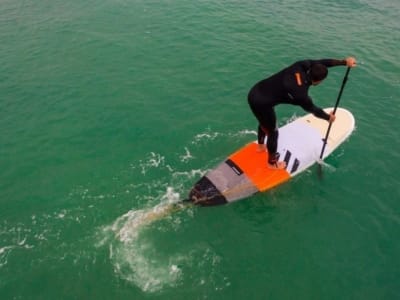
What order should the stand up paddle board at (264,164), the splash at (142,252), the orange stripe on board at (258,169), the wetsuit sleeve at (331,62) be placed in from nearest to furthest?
the splash at (142,252) → the wetsuit sleeve at (331,62) → the stand up paddle board at (264,164) → the orange stripe on board at (258,169)

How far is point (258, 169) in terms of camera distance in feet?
35.6

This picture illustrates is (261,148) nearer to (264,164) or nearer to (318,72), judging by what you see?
(264,164)

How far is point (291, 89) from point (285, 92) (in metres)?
0.20

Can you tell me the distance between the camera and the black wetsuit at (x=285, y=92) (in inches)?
356

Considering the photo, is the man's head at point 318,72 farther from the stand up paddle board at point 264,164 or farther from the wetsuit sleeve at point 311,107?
the stand up paddle board at point 264,164

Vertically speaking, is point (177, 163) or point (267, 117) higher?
point (267, 117)

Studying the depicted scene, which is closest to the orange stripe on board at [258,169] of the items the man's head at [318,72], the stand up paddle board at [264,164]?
the stand up paddle board at [264,164]

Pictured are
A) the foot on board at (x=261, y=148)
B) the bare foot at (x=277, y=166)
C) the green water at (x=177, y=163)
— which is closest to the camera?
the green water at (x=177, y=163)

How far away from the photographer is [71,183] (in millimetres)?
11242

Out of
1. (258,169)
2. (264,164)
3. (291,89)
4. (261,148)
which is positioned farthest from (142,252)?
(291,89)

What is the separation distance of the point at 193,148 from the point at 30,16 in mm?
15029

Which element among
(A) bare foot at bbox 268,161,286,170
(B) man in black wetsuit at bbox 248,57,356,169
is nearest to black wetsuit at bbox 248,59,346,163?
(B) man in black wetsuit at bbox 248,57,356,169

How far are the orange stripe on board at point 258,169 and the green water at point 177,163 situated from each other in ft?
1.25

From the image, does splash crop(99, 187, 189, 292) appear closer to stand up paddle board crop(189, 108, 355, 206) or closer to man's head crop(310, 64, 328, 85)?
stand up paddle board crop(189, 108, 355, 206)
